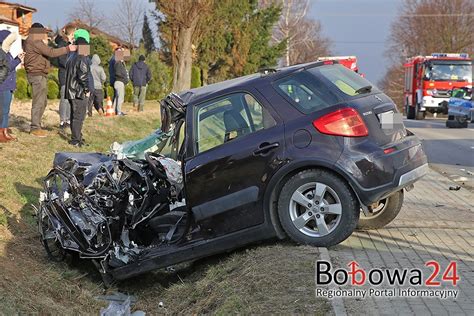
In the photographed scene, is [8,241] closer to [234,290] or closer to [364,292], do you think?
[234,290]

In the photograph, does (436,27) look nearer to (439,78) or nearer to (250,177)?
(439,78)

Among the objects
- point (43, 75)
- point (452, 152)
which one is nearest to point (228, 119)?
point (43, 75)

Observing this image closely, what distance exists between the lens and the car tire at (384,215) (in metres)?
7.39

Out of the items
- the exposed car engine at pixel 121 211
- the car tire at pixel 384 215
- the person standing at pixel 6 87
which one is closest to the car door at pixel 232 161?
the exposed car engine at pixel 121 211

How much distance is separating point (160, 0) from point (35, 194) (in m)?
17.5

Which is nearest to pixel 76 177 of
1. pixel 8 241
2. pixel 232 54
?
pixel 8 241

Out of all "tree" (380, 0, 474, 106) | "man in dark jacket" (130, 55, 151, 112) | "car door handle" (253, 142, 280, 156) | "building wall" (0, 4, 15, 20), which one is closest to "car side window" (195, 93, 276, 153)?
"car door handle" (253, 142, 280, 156)

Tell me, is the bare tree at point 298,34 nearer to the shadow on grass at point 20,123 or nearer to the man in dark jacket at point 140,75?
the man in dark jacket at point 140,75

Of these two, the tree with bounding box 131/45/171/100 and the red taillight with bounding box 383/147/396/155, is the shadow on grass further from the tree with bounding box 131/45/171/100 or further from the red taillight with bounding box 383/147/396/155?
the tree with bounding box 131/45/171/100

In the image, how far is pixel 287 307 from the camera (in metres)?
5.18

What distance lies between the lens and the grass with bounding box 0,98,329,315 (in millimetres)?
5523

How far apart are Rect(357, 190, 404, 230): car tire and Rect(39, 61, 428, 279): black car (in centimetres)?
1

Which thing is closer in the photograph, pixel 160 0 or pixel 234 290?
pixel 234 290

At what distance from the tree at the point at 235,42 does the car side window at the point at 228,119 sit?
31.9 metres
